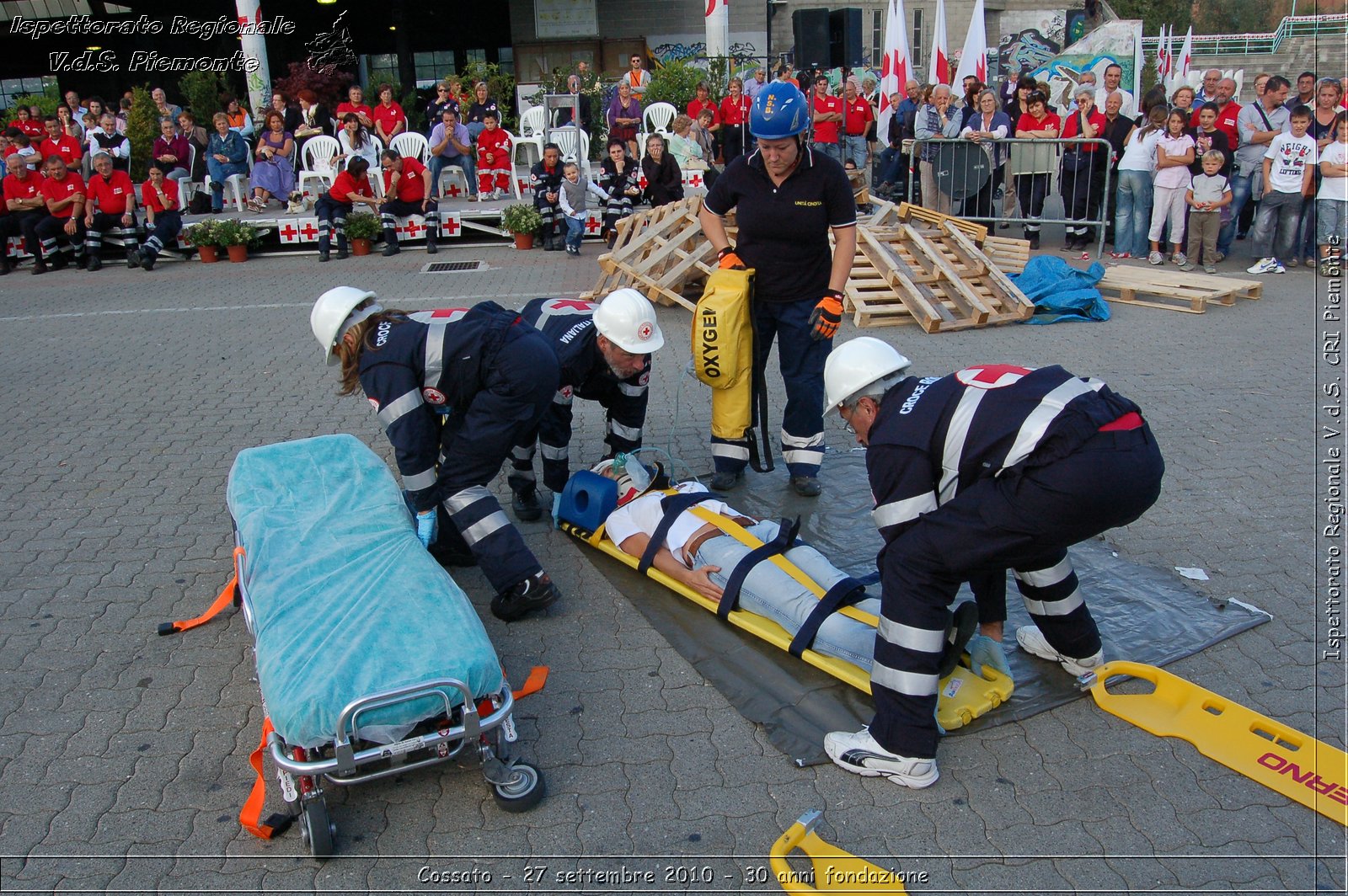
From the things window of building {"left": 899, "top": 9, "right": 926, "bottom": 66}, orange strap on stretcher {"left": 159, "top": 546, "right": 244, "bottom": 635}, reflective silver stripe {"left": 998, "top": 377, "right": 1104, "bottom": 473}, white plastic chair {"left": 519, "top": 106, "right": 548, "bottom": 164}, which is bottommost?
orange strap on stretcher {"left": 159, "top": 546, "right": 244, "bottom": 635}

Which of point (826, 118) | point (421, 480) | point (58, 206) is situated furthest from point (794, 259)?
point (58, 206)

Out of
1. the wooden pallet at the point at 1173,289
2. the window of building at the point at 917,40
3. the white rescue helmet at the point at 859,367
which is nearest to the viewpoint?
the white rescue helmet at the point at 859,367

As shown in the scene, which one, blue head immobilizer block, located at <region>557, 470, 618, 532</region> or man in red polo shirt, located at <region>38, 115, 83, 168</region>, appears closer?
blue head immobilizer block, located at <region>557, 470, 618, 532</region>

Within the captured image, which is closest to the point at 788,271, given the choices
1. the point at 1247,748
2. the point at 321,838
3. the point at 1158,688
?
the point at 1158,688

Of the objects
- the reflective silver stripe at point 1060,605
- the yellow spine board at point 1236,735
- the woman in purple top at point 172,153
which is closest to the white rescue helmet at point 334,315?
the reflective silver stripe at point 1060,605

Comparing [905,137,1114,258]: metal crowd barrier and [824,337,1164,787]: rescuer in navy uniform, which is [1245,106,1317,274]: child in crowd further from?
[824,337,1164,787]: rescuer in navy uniform

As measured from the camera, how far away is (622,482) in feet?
16.7

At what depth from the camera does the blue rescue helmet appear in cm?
502

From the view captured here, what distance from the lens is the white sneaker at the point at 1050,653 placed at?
3.78 metres

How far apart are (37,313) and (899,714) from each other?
454 inches

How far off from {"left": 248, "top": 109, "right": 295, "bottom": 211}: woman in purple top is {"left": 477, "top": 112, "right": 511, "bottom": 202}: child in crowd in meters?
3.06

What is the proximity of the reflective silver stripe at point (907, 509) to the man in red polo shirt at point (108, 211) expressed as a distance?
13.8 meters

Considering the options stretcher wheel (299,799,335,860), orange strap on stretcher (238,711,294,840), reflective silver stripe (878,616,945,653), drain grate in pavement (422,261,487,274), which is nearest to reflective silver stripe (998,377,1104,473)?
reflective silver stripe (878,616,945,653)

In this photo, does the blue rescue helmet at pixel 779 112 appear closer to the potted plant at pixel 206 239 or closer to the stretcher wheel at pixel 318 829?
the stretcher wheel at pixel 318 829
